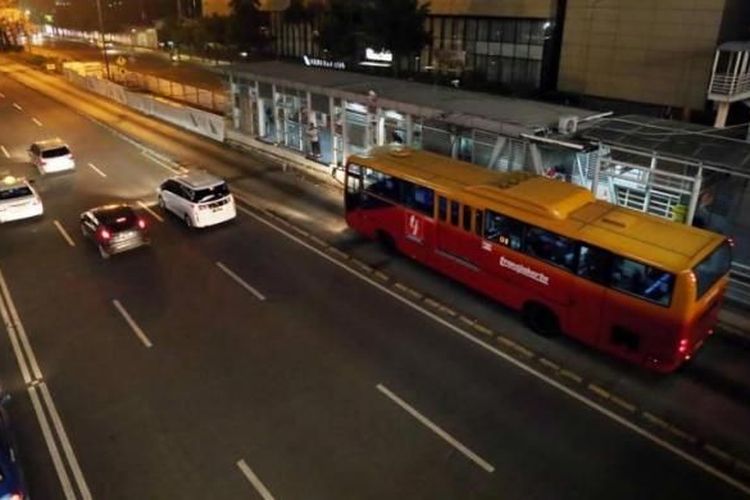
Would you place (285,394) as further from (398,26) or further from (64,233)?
(398,26)

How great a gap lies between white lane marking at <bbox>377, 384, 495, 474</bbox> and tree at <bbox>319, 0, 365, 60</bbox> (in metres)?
56.0

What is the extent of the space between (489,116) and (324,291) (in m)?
9.54

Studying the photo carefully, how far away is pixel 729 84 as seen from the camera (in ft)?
109

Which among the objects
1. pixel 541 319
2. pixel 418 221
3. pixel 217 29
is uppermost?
pixel 217 29

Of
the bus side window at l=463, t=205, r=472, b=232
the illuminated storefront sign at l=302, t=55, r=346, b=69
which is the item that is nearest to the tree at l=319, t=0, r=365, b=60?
the illuminated storefront sign at l=302, t=55, r=346, b=69

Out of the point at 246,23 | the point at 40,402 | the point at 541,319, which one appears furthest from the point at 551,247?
the point at 246,23

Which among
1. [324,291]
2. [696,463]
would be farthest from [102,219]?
[696,463]

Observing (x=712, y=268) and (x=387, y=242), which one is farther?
(x=387, y=242)

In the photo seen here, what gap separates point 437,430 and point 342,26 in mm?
58528

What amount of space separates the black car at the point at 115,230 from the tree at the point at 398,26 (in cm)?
3910

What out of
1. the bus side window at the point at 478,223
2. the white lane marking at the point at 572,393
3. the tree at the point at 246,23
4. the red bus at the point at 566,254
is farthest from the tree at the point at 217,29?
the bus side window at the point at 478,223

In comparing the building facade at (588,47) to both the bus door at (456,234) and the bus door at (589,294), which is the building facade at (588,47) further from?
the bus door at (589,294)

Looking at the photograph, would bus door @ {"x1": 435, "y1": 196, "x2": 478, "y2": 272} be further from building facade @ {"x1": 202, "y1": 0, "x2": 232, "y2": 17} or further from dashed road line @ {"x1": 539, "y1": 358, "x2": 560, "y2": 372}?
building facade @ {"x1": 202, "y1": 0, "x2": 232, "y2": 17}

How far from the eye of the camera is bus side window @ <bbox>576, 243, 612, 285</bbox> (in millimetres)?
13594
